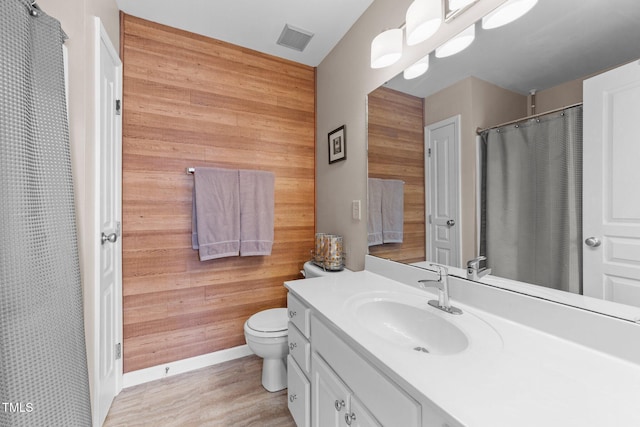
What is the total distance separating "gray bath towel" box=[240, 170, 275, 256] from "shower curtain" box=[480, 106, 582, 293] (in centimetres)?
141

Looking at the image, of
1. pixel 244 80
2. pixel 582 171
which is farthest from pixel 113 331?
pixel 582 171

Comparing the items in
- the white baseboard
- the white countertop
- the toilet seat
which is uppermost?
the white countertop

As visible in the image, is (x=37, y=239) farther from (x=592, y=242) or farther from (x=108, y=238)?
(x=592, y=242)

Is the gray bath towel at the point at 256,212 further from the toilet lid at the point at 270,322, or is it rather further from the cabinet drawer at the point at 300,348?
the cabinet drawer at the point at 300,348

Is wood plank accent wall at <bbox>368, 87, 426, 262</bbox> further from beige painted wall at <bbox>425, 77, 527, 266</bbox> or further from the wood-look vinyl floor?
the wood-look vinyl floor

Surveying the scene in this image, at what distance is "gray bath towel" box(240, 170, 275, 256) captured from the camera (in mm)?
1924

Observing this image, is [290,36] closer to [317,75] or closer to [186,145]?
[317,75]

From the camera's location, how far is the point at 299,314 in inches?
47.7

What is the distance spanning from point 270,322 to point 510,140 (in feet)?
5.12

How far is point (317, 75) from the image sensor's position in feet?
7.38

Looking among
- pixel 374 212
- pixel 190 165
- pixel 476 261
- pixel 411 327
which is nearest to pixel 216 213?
pixel 190 165

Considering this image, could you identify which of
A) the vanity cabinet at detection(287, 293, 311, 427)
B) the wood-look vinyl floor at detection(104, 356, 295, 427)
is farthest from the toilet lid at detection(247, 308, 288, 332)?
the wood-look vinyl floor at detection(104, 356, 295, 427)

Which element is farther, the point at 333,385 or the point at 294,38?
the point at 294,38

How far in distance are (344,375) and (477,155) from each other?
3.09 feet
